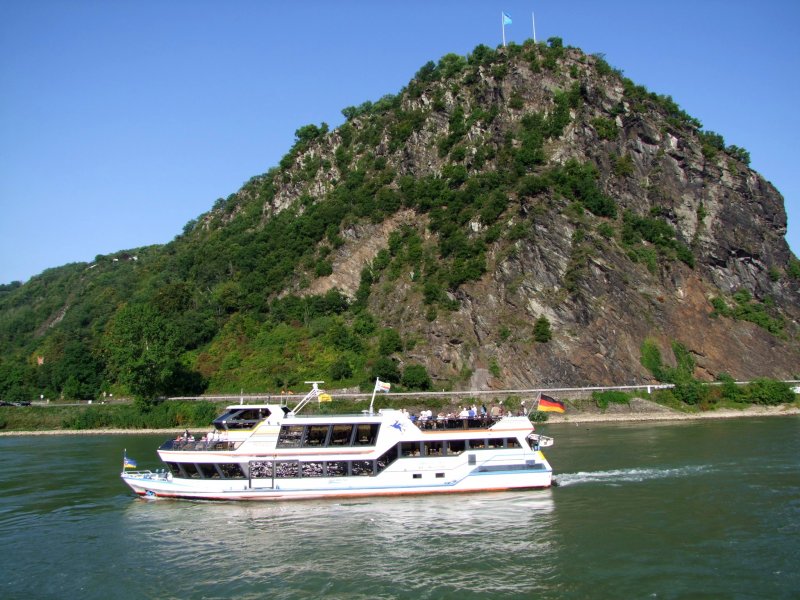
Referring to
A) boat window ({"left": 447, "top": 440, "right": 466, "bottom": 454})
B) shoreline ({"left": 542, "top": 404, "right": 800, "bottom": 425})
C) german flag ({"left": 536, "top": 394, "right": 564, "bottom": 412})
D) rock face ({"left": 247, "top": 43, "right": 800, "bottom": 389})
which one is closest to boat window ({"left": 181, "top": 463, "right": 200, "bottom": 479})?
boat window ({"left": 447, "top": 440, "right": 466, "bottom": 454})

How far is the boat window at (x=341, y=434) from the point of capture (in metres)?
32.8

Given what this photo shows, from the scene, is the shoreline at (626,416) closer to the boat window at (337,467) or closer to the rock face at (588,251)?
the rock face at (588,251)

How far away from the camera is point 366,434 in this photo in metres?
32.9

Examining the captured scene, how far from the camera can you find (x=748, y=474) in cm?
3434

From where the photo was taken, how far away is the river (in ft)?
68.6

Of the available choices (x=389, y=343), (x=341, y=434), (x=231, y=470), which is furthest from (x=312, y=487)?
(x=389, y=343)

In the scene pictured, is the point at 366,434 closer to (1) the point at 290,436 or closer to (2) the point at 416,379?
(1) the point at 290,436

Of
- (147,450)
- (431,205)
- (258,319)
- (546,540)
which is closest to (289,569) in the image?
(546,540)

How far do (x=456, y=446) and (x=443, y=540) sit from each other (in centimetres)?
824

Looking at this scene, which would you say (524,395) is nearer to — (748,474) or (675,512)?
(748,474)

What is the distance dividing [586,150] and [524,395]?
141ft

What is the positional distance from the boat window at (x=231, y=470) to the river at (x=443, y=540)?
144 centimetres

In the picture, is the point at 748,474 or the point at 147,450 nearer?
the point at 748,474

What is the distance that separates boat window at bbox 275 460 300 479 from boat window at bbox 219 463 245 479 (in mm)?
1869
